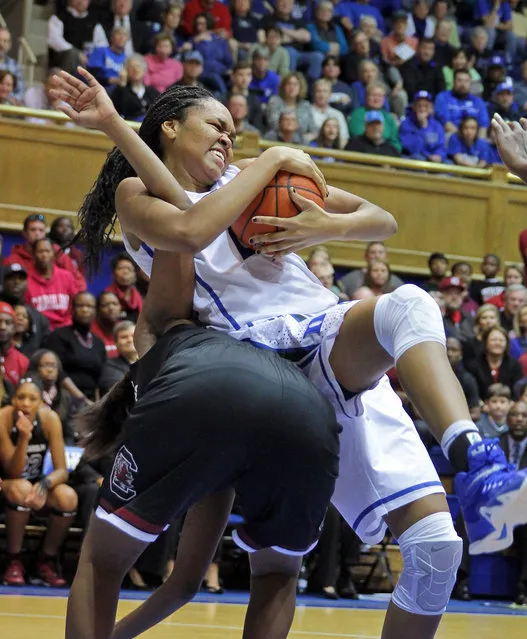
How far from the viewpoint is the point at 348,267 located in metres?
12.1

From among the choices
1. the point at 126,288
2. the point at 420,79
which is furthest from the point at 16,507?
the point at 420,79

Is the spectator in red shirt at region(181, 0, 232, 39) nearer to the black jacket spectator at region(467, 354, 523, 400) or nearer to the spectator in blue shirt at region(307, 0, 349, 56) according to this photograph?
the spectator in blue shirt at region(307, 0, 349, 56)

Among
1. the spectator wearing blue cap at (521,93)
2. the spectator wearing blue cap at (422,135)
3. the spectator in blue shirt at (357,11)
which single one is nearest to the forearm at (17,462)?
the spectator wearing blue cap at (422,135)

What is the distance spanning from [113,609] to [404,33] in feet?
39.4

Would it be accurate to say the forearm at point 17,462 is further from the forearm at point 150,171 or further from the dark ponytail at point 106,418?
the forearm at point 150,171

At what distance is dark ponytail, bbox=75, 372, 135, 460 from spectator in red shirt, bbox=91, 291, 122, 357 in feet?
17.1

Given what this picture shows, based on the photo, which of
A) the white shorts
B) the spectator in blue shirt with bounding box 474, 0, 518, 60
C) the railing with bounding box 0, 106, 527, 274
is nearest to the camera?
the white shorts

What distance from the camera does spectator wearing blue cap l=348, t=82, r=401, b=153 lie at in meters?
12.7

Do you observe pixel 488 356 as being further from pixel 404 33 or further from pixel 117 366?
pixel 404 33

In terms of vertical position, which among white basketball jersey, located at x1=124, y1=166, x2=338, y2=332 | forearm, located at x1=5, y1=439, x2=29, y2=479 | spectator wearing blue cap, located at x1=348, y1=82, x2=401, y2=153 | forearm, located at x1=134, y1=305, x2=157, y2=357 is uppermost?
white basketball jersey, located at x1=124, y1=166, x2=338, y2=332

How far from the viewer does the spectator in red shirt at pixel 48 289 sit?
913 cm

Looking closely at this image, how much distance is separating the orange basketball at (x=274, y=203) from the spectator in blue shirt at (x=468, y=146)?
1030cm

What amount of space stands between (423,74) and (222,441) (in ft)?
38.7

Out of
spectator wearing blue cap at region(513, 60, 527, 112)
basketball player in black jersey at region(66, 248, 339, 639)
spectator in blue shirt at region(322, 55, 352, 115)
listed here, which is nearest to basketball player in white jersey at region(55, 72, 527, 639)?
basketball player in black jersey at region(66, 248, 339, 639)
